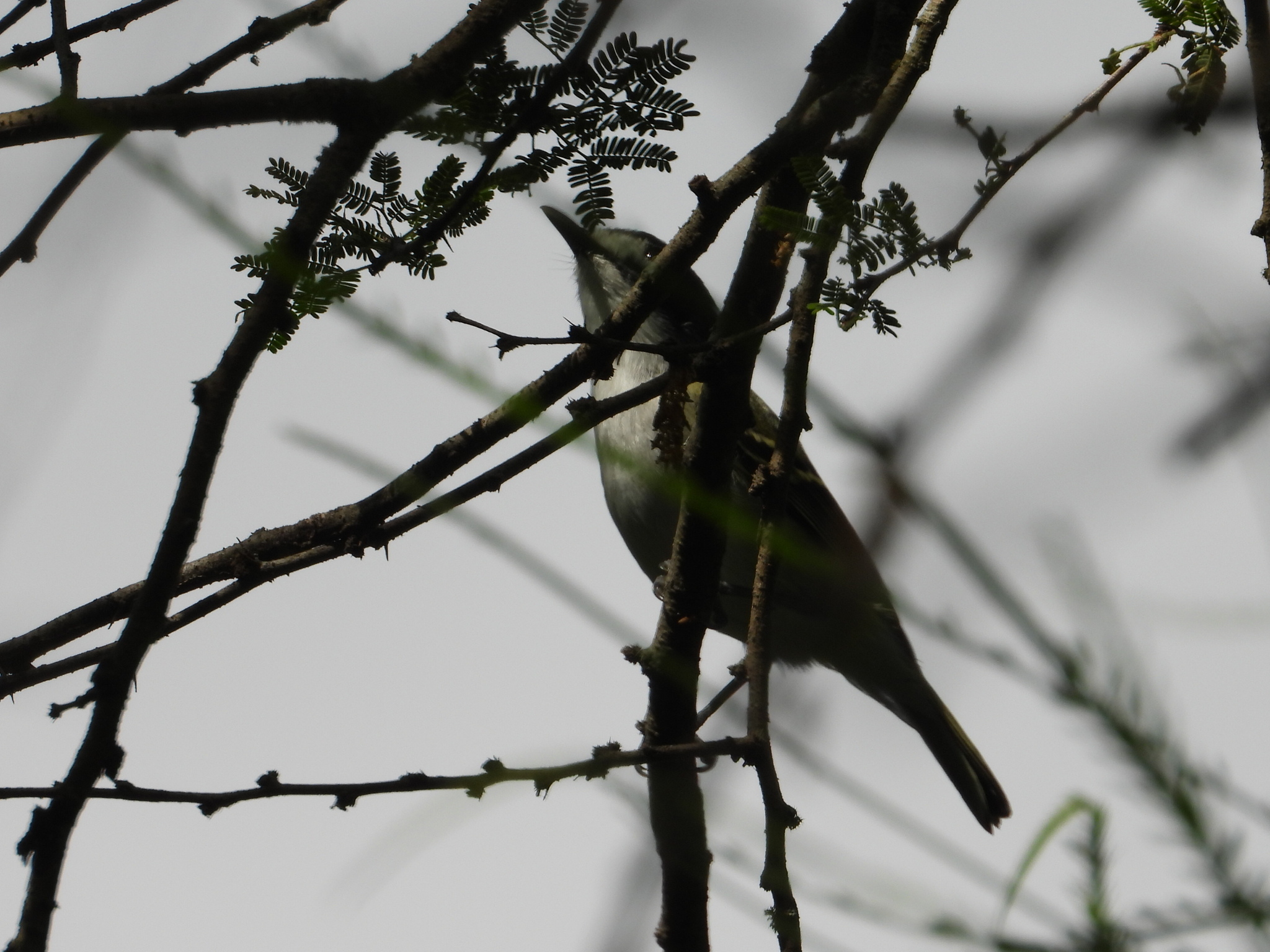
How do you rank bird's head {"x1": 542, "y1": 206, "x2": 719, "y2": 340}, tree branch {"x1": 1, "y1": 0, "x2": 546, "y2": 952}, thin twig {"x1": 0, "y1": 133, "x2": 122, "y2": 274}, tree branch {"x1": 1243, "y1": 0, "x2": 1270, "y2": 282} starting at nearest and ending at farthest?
tree branch {"x1": 1243, "y1": 0, "x2": 1270, "y2": 282}
tree branch {"x1": 1, "y1": 0, "x2": 546, "y2": 952}
thin twig {"x1": 0, "y1": 133, "x2": 122, "y2": 274}
bird's head {"x1": 542, "y1": 206, "x2": 719, "y2": 340}

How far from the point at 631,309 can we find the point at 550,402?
12.0 inches

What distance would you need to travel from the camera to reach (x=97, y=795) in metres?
2.15

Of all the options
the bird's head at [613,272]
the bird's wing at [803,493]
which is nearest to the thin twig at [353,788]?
the bird's wing at [803,493]

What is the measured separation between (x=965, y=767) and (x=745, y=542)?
7.37ft

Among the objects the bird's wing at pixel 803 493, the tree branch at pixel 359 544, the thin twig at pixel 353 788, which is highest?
the bird's wing at pixel 803 493

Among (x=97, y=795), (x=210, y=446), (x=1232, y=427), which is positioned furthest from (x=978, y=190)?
(x=97, y=795)

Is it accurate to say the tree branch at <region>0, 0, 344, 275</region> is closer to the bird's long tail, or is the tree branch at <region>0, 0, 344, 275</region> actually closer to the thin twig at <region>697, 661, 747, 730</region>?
the thin twig at <region>697, 661, 747, 730</region>

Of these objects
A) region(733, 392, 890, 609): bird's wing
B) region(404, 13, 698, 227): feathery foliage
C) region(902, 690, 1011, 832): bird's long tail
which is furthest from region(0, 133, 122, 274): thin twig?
region(902, 690, 1011, 832): bird's long tail

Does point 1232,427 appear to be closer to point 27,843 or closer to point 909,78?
point 909,78

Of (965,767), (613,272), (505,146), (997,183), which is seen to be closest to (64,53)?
(505,146)

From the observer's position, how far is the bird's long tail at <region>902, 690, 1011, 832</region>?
6539 millimetres

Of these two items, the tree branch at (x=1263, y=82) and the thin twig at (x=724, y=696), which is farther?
the thin twig at (x=724, y=696)

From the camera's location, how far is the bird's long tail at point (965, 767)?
6539 millimetres

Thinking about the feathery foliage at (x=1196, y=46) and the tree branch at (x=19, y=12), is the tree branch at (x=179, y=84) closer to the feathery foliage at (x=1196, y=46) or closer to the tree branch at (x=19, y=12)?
the tree branch at (x=19, y=12)
